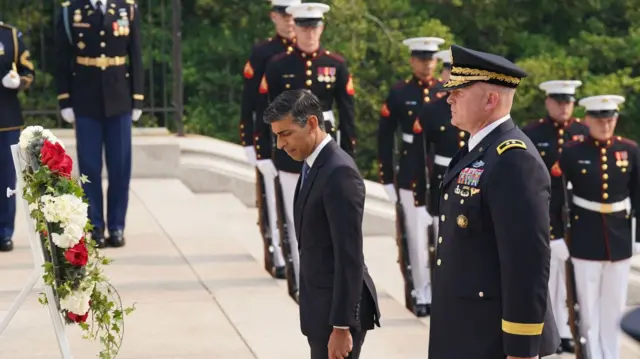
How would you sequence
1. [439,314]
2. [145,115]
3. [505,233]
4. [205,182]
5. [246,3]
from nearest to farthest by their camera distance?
[505,233] → [439,314] → [205,182] → [145,115] → [246,3]

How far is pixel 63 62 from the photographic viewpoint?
844cm

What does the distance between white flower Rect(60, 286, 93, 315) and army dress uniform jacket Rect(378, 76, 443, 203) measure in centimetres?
300

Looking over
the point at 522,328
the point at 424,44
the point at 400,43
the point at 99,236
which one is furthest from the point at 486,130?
the point at 400,43

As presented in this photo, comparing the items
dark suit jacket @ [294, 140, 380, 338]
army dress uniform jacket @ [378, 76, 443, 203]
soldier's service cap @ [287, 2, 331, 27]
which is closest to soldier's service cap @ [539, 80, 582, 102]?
army dress uniform jacket @ [378, 76, 443, 203]

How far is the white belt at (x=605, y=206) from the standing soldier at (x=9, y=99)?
140 inches

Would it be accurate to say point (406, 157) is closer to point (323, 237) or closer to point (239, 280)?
point (239, 280)

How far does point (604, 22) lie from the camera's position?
21.1 meters

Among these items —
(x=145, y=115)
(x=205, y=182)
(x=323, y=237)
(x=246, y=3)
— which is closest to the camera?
(x=323, y=237)

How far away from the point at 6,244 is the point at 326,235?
462 cm

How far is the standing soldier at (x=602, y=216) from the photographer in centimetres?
717

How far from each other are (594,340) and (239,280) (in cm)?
215

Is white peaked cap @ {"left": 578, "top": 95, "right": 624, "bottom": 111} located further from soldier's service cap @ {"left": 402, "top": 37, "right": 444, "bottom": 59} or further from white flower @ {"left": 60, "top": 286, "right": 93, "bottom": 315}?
white flower @ {"left": 60, "top": 286, "right": 93, "bottom": 315}

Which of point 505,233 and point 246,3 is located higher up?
point 505,233

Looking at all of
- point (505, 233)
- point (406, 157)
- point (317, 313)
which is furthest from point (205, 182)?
point (505, 233)
